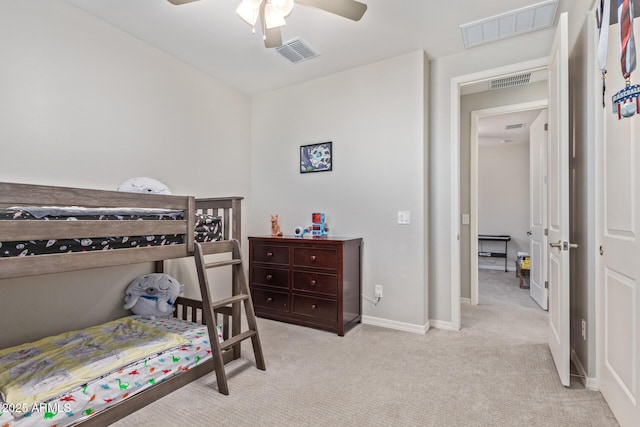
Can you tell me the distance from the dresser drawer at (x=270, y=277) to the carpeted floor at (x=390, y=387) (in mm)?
475

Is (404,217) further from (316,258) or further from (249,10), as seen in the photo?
(249,10)

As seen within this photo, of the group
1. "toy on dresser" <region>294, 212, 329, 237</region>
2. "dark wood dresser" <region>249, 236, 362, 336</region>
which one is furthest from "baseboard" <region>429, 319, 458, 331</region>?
"toy on dresser" <region>294, 212, 329, 237</region>

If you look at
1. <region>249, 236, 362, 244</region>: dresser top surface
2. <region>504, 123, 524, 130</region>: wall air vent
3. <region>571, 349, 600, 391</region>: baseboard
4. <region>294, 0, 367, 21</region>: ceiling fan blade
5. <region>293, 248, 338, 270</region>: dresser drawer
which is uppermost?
<region>504, 123, 524, 130</region>: wall air vent

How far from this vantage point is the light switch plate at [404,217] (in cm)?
298

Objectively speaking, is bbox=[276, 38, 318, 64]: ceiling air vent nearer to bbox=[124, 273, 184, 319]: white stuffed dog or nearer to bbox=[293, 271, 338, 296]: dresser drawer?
bbox=[293, 271, 338, 296]: dresser drawer

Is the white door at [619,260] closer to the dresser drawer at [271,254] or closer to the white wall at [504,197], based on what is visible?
the dresser drawer at [271,254]

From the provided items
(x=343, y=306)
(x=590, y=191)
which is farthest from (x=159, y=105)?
(x=590, y=191)

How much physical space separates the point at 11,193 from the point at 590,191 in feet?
9.48

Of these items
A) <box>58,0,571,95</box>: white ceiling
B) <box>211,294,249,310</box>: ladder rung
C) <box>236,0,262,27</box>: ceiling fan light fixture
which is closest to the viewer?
<box>236,0,262,27</box>: ceiling fan light fixture

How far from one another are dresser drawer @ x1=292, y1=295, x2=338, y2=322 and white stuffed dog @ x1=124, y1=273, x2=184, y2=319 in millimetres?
1085

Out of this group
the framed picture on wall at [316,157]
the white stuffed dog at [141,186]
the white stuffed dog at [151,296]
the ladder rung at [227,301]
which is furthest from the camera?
the framed picture on wall at [316,157]

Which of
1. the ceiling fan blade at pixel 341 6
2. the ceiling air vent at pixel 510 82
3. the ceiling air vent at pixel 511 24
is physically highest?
the ceiling air vent at pixel 511 24

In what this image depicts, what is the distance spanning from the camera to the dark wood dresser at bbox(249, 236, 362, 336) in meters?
2.86

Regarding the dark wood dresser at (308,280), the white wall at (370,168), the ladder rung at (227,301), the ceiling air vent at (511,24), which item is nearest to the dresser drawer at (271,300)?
the dark wood dresser at (308,280)
